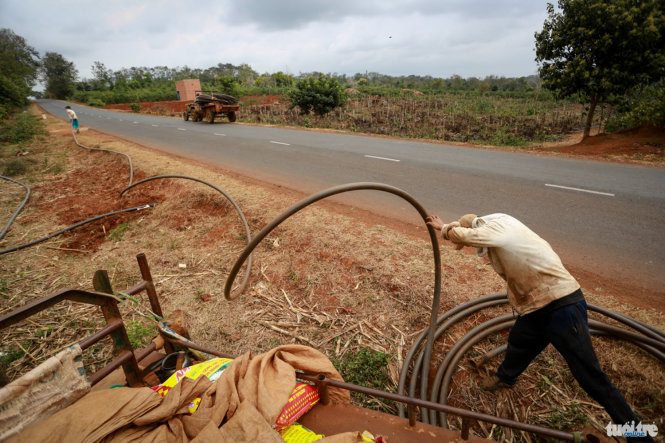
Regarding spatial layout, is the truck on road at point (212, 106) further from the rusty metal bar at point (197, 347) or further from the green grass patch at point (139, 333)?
the rusty metal bar at point (197, 347)

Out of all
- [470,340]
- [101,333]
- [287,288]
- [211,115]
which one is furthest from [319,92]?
[101,333]

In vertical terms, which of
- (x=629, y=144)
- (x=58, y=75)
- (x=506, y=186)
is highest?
(x=58, y=75)

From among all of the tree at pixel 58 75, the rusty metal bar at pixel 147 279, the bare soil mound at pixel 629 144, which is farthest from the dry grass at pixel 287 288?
the tree at pixel 58 75

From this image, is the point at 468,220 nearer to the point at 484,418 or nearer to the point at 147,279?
the point at 484,418

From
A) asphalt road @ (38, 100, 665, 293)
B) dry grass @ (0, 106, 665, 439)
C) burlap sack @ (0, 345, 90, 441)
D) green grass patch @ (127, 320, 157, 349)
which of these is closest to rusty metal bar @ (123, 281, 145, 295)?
burlap sack @ (0, 345, 90, 441)

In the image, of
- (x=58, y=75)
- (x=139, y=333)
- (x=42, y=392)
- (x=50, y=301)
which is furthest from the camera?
(x=58, y=75)

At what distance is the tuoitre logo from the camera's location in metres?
2.29

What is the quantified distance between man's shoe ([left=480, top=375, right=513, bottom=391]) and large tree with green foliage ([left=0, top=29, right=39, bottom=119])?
4582cm

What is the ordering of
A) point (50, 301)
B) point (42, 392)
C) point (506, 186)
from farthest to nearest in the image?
1. point (506, 186)
2. point (50, 301)
3. point (42, 392)

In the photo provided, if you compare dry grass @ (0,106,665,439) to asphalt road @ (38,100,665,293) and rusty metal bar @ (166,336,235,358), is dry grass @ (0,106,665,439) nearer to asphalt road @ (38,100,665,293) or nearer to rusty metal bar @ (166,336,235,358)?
rusty metal bar @ (166,336,235,358)

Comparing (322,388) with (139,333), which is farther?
(139,333)

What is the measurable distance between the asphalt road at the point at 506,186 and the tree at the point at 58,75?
292ft

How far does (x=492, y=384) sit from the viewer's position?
3.03 metres

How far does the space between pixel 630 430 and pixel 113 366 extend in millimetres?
3698
